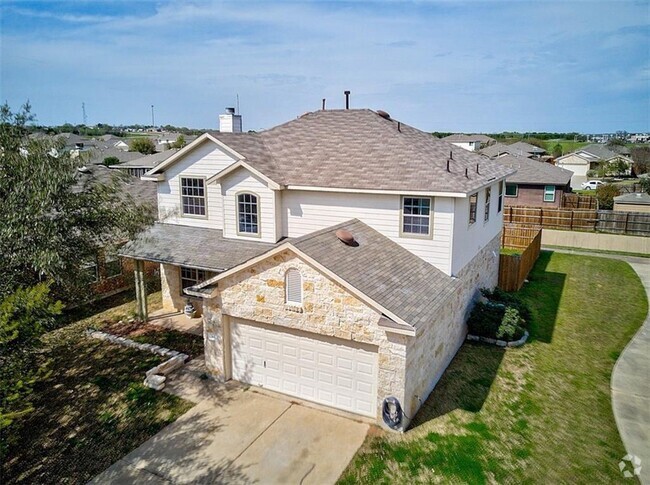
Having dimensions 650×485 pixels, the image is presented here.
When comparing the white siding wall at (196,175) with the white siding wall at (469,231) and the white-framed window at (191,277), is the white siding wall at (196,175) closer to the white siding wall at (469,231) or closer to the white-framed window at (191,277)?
the white-framed window at (191,277)

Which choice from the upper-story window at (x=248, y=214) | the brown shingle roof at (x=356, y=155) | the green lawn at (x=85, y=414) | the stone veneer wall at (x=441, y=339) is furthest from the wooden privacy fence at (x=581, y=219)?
the green lawn at (x=85, y=414)

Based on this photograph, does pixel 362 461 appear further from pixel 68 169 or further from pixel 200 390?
pixel 68 169

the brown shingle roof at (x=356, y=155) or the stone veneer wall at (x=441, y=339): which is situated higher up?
the brown shingle roof at (x=356, y=155)

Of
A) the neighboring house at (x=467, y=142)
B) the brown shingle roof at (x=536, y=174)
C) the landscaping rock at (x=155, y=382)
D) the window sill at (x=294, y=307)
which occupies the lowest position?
the landscaping rock at (x=155, y=382)

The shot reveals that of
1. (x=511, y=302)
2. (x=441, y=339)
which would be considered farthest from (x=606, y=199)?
(x=441, y=339)

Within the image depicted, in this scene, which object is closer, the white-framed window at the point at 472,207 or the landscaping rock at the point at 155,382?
the landscaping rock at the point at 155,382

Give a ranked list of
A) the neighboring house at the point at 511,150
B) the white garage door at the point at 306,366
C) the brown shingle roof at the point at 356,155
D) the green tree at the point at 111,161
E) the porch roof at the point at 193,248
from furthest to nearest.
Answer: the neighboring house at the point at 511,150
the green tree at the point at 111,161
the porch roof at the point at 193,248
the brown shingle roof at the point at 356,155
the white garage door at the point at 306,366

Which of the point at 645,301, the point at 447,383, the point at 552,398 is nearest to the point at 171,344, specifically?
the point at 447,383
